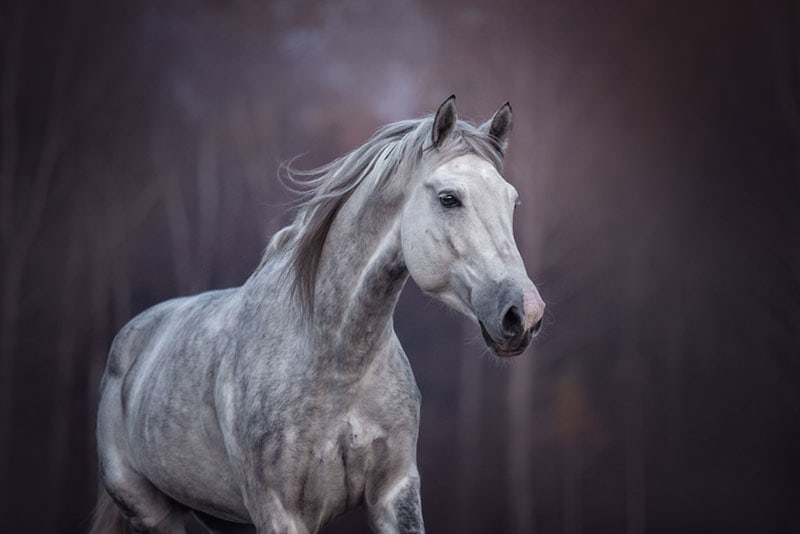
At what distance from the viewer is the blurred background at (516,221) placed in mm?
4906

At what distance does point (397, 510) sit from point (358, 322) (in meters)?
0.50

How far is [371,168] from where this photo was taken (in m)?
2.32

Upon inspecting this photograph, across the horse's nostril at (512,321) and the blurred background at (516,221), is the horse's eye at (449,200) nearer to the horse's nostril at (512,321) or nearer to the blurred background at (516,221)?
the horse's nostril at (512,321)

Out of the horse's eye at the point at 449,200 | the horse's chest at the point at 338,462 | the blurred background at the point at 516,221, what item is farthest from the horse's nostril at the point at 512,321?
the blurred background at the point at 516,221

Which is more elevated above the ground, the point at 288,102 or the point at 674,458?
the point at 288,102

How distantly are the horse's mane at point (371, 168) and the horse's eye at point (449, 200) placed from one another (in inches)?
4.5

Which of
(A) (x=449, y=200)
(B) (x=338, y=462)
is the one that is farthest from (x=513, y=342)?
(B) (x=338, y=462)

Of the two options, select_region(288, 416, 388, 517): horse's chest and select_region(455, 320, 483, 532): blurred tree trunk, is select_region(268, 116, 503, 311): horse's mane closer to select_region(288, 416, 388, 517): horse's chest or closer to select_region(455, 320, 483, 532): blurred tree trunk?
select_region(288, 416, 388, 517): horse's chest

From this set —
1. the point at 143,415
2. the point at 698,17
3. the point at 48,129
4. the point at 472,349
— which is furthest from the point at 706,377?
the point at 48,129

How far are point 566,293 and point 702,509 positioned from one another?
140 cm

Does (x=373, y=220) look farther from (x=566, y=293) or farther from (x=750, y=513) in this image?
(x=750, y=513)

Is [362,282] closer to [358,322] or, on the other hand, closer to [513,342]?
[358,322]

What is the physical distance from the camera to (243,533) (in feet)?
10.8

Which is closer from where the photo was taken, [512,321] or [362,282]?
[512,321]
